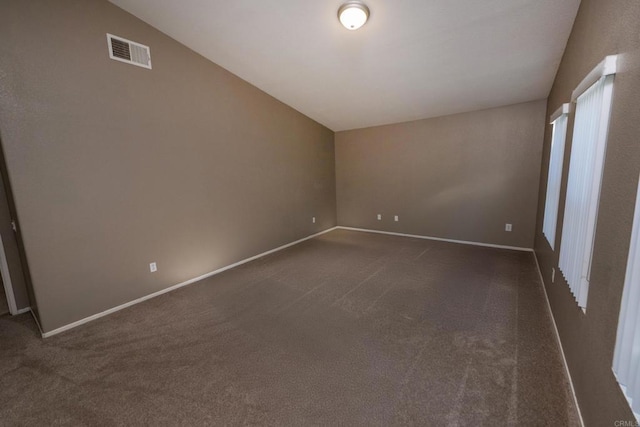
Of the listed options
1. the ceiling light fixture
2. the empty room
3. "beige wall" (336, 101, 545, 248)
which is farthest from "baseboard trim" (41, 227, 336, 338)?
the ceiling light fixture

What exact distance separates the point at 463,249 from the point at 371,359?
3.20 m

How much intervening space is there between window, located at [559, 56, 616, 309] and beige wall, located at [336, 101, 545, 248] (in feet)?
8.30

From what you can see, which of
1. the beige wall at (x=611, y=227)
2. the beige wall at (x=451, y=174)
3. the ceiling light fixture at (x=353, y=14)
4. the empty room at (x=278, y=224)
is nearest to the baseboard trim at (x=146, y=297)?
the empty room at (x=278, y=224)

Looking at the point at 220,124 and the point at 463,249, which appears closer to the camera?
the point at 220,124

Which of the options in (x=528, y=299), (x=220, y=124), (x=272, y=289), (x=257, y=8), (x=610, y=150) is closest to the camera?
(x=610, y=150)

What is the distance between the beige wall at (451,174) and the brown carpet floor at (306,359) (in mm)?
1417

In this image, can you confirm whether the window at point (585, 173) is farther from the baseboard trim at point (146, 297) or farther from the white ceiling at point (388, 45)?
the baseboard trim at point (146, 297)

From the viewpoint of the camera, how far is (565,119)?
7.55ft

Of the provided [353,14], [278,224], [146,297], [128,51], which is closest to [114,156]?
[128,51]

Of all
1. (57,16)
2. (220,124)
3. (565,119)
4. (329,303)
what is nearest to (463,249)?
(565,119)

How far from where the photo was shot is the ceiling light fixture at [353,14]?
220 centimetres

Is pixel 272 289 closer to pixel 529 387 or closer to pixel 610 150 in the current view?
pixel 529 387

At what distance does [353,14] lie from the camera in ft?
7.36

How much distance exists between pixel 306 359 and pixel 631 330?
67.1 inches
